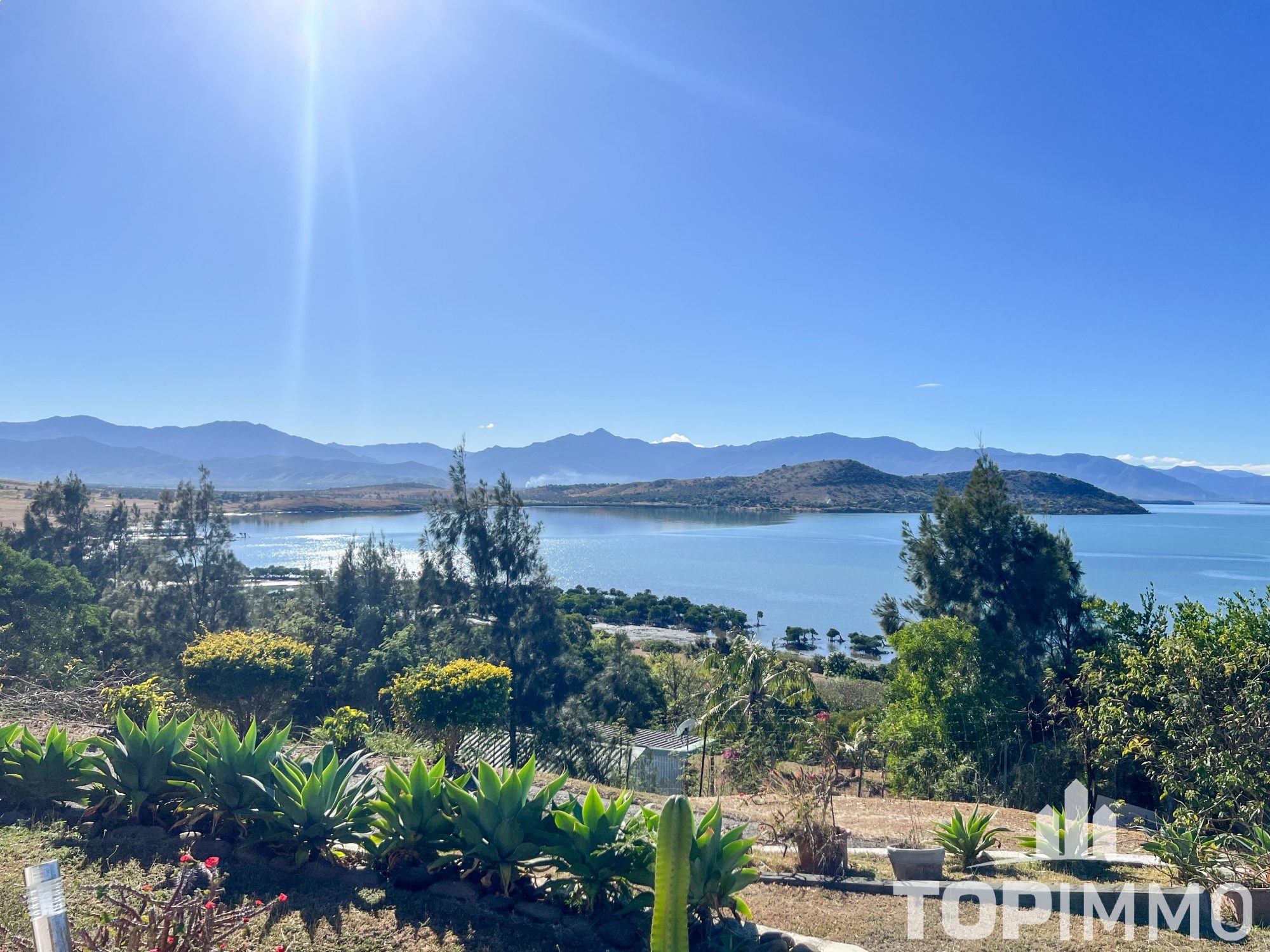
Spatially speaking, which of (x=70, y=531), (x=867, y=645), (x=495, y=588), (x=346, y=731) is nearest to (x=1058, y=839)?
(x=346, y=731)

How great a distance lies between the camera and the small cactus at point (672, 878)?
2.31 meters

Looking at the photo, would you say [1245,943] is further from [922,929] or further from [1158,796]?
[1158,796]

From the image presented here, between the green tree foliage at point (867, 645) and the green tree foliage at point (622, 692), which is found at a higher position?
the green tree foliage at point (622, 692)

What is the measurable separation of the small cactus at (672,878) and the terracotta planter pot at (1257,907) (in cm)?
392

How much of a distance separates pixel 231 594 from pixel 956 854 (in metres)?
21.7

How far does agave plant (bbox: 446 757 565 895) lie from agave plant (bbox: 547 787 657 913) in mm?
116

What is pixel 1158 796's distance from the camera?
7.27 meters

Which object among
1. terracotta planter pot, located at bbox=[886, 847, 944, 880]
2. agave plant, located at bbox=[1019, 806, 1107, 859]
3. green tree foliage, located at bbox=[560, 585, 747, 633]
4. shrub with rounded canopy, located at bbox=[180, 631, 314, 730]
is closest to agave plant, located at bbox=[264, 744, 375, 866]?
terracotta planter pot, located at bbox=[886, 847, 944, 880]

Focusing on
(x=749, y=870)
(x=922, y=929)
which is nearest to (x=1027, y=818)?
(x=922, y=929)

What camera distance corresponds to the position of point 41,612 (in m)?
15.1

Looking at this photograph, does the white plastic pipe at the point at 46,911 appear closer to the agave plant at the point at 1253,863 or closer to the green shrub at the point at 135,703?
the agave plant at the point at 1253,863

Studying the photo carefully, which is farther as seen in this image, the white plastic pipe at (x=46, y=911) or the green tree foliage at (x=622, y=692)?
the green tree foliage at (x=622, y=692)

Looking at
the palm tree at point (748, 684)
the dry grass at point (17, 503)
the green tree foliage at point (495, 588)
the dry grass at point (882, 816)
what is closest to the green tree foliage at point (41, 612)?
the green tree foliage at point (495, 588)

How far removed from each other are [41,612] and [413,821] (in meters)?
16.0
